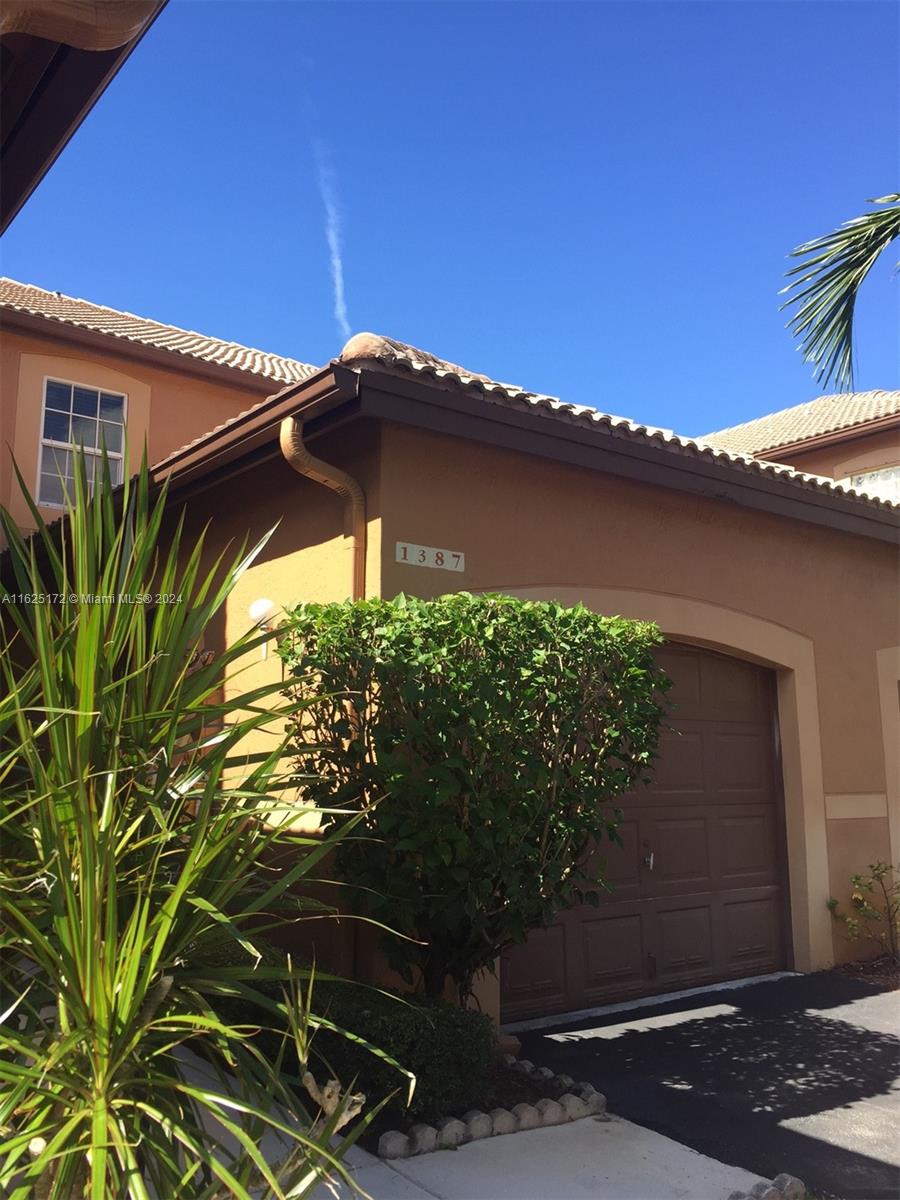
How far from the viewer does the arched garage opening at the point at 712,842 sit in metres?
7.07

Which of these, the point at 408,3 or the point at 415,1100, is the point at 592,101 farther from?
the point at 415,1100

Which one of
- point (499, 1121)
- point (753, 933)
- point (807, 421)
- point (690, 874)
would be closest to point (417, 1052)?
point (499, 1121)

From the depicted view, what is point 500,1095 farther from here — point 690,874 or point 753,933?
point 753,933

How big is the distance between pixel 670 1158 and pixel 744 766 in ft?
14.6

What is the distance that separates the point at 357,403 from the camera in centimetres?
571

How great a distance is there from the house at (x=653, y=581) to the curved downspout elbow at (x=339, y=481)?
0.02 m

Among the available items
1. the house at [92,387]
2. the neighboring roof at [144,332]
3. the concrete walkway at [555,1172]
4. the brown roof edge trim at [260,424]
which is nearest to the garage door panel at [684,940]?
the concrete walkway at [555,1172]

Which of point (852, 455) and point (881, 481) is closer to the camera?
point (881, 481)

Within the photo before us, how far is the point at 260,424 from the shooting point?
6324 mm

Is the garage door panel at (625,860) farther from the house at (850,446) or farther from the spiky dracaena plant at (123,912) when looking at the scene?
the house at (850,446)

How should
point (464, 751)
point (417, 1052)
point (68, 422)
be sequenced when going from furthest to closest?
point (68, 422) → point (464, 751) → point (417, 1052)

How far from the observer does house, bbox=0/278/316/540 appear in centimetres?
1275

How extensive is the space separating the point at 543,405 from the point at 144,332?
10273mm

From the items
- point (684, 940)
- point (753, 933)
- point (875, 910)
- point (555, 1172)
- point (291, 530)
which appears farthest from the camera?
point (875, 910)
